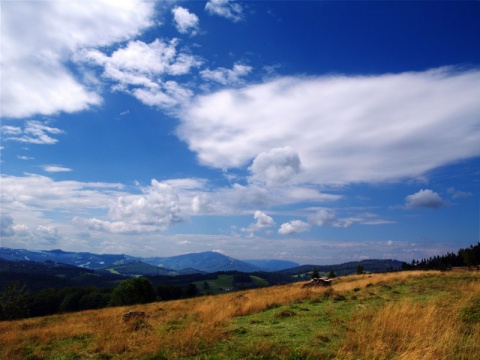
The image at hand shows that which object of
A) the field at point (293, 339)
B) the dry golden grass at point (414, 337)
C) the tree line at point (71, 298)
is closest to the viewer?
the dry golden grass at point (414, 337)

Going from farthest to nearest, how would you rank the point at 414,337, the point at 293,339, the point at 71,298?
1. the point at 71,298
2. the point at 293,339
3. the point at 414,337

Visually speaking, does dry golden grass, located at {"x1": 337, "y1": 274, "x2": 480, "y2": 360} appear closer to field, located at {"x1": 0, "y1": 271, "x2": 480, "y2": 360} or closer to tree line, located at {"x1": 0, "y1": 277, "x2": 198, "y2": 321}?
field, located at {"x1": 0, "y1": 271, "x2": 480, "y2": 360}

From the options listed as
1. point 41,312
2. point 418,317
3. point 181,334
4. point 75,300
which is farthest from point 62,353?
point 41,312

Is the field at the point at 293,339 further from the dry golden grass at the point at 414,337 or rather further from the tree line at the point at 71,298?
the tree line at the point at 71,298

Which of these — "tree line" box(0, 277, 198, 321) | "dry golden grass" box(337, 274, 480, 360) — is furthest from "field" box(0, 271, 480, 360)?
"tree line" box(0, 277, 198, 321)

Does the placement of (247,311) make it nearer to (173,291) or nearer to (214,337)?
(214,337)

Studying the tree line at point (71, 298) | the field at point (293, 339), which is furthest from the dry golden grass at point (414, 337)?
the tree line at point (71, 298)

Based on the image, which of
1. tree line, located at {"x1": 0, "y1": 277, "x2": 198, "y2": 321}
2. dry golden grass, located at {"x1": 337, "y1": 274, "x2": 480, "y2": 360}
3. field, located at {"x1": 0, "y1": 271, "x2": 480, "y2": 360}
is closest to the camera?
dry golden grass, located at {"x1": 337, "y1": 274, "x2": 480, "y2": 360}

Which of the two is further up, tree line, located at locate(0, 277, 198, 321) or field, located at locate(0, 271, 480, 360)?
field, located at locate(0, 271, 480, 360)

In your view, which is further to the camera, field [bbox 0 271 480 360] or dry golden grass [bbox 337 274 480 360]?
field [bbox 0 271 480 360]

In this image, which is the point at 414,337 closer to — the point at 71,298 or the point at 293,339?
the point at 293,339

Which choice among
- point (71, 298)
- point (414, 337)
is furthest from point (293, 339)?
point (71, 298)

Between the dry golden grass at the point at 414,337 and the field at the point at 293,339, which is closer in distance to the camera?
the dry golden grass at the point at 414,337

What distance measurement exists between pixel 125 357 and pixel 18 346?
5.84 m
